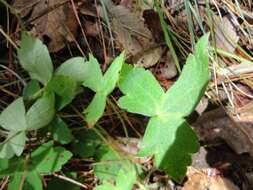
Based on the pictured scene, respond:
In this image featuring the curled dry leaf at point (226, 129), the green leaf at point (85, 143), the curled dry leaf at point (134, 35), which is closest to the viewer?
the green leaf at point (85, 143)

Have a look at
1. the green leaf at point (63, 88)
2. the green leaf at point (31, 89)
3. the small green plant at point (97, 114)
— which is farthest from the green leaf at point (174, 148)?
the green leaf at point (31, 89)

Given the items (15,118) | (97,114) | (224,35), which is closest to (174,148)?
(97,114)

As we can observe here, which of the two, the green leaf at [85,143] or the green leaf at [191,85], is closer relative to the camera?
the green leaf at [191,85]

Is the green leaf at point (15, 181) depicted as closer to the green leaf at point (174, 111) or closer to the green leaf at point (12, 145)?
the green leaf at point (12, 145)

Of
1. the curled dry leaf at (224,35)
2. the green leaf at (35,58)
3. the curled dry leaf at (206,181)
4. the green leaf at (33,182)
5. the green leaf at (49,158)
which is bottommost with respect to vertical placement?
the curled dry leaf at (206,181)

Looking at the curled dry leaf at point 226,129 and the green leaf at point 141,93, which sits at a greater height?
the green leaf at point 141,93

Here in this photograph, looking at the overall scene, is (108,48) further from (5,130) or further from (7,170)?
(7,170)

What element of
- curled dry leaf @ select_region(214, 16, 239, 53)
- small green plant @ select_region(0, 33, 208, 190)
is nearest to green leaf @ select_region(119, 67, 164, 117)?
small green plant @ select_region(0, 33, 208, 190)

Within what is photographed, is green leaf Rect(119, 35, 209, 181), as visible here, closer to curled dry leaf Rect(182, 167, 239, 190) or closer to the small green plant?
the small green plant
